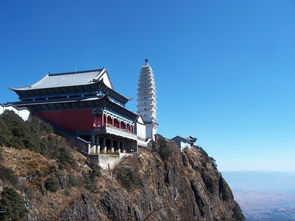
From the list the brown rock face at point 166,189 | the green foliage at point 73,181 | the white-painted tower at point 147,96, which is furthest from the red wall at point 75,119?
the white-painted tower at point 147,96

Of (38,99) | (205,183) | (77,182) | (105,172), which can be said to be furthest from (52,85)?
(205,183)

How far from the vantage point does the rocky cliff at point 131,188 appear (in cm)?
3494

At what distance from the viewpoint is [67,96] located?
193ft

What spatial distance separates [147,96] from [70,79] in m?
32.4

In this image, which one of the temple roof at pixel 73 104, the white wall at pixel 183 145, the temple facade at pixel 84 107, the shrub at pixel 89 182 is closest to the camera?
the shrub at pixel 89 182

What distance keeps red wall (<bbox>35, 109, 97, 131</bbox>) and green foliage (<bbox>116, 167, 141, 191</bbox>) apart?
7312mm

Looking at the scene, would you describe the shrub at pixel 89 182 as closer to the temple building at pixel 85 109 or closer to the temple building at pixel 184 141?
the temple building at pixel 85 109

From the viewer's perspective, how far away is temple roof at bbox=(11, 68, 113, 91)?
60.6 meters

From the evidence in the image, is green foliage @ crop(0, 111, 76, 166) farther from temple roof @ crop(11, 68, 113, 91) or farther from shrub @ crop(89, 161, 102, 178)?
temple roof @ crop(11, 68, 113, 91)

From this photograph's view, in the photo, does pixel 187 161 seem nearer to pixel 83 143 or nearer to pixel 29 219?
pixel 83 143

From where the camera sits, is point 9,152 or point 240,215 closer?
point 9,152

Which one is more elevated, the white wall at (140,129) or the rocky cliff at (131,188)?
the white wall at (140,129)

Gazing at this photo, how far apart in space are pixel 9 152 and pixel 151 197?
79.6 feet

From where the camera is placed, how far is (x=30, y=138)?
41219 millimetres
